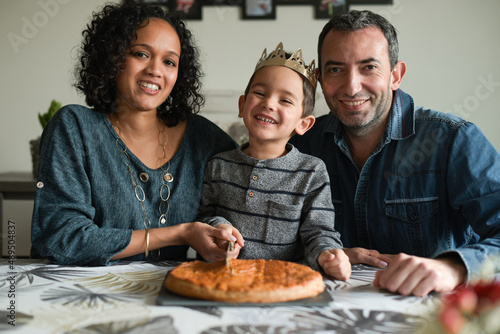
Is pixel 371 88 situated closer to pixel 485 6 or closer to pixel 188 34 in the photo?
pixel 188 34

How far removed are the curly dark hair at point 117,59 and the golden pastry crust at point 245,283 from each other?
73 cm

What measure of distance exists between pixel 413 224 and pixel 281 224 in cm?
49

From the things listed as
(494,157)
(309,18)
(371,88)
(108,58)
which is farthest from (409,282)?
(309,18)

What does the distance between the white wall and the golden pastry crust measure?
2579 mm

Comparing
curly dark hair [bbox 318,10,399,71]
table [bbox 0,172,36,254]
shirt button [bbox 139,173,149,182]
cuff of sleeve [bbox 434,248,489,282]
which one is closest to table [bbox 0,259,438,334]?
cuff of sleeve [bbox 434,248,489,282]

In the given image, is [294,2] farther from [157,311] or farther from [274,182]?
[157,311]

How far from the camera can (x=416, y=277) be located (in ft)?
3.01

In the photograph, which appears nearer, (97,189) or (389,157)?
(97,189)

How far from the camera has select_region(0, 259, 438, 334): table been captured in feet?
2.39

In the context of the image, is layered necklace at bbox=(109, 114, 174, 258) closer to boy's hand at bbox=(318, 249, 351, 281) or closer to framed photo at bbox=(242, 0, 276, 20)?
boy's hand at bbox=(318, 249, 351, 281)

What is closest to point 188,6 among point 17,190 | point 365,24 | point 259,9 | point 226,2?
point 226,2

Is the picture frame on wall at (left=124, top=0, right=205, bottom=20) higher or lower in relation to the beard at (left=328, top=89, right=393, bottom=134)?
higher

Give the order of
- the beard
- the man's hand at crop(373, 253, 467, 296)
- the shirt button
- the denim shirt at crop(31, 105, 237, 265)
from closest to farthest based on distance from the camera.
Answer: the man's hand at crop(373, 253, 467, 296)
the denim shirt at crop(31, 105, 237, 265)
the shirt button
the beard

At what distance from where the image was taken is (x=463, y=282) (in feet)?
3.28
